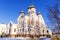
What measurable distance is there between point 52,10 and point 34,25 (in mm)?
21905

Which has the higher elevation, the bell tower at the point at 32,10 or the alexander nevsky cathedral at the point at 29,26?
the bell tower at the point at 32,10

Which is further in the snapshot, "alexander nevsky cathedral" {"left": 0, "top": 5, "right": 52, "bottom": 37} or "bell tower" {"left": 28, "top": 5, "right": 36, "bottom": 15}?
"bell tower" {"left": 28, "top": 5, "right": 36, "bottom": 15}

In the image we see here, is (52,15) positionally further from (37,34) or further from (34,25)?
(34,25)

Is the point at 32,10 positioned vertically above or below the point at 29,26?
above

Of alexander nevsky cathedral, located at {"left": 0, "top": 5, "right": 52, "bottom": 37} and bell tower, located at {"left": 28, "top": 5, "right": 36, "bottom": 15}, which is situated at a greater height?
bell tower, located at {"left": 28, "top": 5, "right": 36, "bottom": 15}

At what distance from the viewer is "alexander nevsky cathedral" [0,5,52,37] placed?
27375mm

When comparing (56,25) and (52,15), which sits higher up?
(52,15)

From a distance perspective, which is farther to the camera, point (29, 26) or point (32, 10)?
point (32, 10)

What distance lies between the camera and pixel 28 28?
28172mm

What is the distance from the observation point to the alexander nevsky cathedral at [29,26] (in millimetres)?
27375

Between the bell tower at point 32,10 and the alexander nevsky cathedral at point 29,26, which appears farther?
the bell tower at point 32,10

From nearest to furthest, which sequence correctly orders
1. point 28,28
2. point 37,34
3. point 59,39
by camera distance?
point 59,39 → point 37,34 → point 28,28

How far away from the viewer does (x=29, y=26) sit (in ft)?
93.7

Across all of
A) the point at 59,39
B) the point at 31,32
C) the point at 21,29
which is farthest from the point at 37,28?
the point at 59,39
